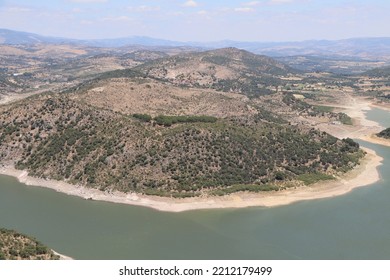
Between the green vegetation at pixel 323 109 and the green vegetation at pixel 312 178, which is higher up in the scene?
the green vegetation at pixel 312 178

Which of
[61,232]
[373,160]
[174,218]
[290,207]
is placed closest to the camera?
[61,232]

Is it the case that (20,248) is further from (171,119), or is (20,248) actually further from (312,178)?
(312,178)

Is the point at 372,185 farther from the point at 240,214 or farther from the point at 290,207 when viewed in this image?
the point at 240,214

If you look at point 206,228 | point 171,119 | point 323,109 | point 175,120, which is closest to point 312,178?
point 206,228

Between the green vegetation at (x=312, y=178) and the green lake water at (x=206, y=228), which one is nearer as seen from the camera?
the green lake water at (x=206, y=228)

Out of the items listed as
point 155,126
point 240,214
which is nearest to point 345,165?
point 240,214

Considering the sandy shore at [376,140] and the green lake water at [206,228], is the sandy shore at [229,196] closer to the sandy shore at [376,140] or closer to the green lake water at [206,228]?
the green lake water at [206,228]

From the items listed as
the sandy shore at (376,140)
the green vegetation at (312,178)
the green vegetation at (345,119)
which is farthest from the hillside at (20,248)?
the green vegetation at (345,119)
